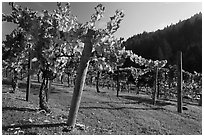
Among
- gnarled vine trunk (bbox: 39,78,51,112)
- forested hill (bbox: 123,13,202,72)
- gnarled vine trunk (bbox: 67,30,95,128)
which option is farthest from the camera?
forested hill (bbox: 123,13,202,72)

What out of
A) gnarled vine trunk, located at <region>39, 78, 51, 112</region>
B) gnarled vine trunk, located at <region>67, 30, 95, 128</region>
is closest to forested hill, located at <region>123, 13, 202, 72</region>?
gnarled vine trunk, located at <region>39, 78, 51, 112</region>

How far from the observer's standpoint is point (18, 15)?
1384cm

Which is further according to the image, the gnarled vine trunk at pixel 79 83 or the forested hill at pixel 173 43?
the forested hill at pixel 173 43

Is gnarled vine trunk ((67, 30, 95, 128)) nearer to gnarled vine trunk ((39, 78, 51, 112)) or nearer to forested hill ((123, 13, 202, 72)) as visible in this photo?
gnarled vine trunk ((39, 78, 51, 112))

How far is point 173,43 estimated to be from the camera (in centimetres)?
12325

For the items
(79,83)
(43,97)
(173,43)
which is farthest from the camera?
(173,43)

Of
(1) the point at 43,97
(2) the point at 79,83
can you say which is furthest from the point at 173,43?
(2) the point at 79,83

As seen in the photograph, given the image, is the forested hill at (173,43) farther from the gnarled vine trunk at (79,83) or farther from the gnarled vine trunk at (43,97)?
the gnarled vine trunk at (79,83)

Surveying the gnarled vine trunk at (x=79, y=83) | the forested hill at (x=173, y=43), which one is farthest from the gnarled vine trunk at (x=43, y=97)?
the forested hill at (x=173, y=43)

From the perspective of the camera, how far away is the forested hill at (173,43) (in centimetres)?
10694

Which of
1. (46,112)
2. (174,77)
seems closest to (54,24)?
(46,112)

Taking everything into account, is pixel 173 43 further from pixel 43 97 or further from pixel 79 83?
pixel 79 83

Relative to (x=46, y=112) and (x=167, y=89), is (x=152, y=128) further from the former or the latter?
(x=167, y=89)

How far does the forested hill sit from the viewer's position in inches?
4210
